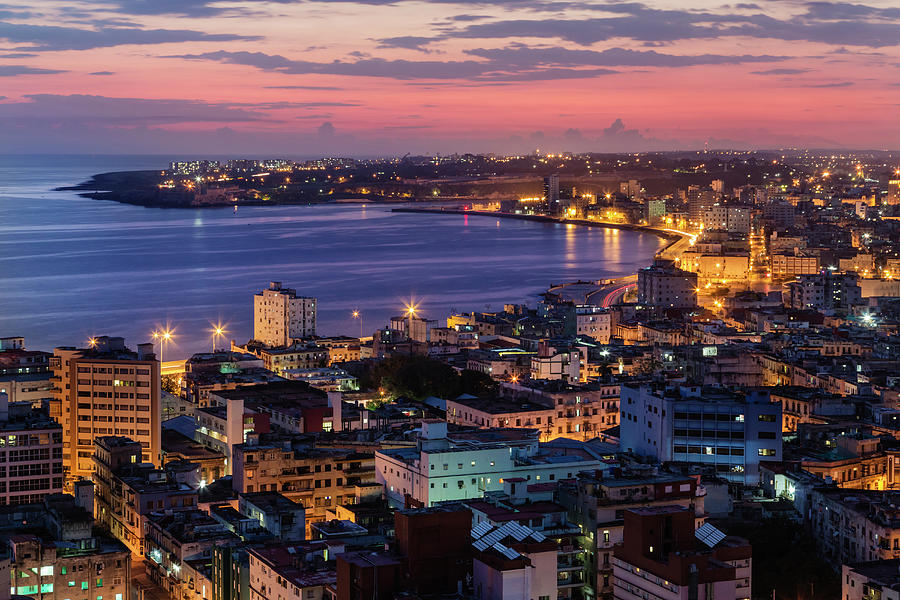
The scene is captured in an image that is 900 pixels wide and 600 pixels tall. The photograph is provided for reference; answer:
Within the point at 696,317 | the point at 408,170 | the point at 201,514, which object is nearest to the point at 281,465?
the point at 201,514

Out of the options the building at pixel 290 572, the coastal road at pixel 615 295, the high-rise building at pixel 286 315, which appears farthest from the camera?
the coastal road at pixel 615 295

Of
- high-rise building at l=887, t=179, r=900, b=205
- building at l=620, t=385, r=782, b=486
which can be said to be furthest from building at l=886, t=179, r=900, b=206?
building at l=620, t=385, r=782, b=486

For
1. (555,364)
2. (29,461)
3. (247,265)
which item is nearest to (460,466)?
(29,461)

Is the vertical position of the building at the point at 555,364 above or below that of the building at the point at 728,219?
below

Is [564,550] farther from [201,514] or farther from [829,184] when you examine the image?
[829,184]

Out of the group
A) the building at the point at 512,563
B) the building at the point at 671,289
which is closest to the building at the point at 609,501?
the building at the point at 512,563

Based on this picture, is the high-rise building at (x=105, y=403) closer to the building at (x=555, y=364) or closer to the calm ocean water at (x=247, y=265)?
the building at (x=555, y=364)
